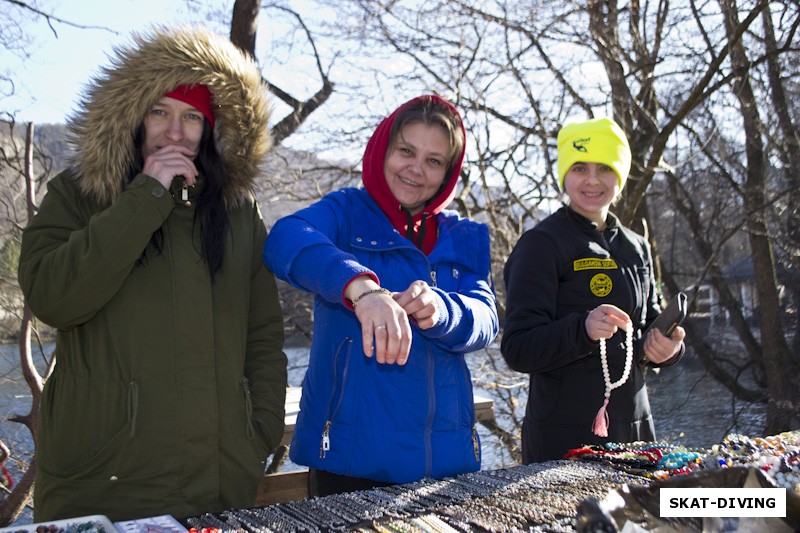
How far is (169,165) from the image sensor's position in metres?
1.87

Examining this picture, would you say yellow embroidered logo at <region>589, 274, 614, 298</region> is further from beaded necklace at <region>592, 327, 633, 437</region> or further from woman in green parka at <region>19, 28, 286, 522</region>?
woman in green parka at <region>19, 28, 286, 522</region>

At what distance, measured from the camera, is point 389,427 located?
6.10 ft

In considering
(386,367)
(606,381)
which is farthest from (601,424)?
(386,367)

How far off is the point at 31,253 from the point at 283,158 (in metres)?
5.62

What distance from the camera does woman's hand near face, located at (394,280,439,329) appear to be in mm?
1516

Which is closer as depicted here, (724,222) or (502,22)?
(502,22)

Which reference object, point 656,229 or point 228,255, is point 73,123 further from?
point 656,229

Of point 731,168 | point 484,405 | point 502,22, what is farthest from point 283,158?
point 731,168

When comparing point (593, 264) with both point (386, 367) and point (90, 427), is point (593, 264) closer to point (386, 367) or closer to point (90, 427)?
point (386, 367)

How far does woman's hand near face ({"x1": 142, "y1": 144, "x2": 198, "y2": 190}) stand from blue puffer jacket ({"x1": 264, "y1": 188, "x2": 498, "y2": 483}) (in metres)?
0.31

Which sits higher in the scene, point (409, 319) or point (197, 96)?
point (197, 96)

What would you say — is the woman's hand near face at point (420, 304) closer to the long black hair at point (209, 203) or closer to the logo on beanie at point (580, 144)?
the long black hair at point (209, 203)

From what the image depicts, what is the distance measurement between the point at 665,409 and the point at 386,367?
8.17 meters

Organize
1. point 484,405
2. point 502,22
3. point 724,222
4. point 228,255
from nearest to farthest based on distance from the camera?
point 228,255 → point 484,405 → point 502,22 → point 724,222
